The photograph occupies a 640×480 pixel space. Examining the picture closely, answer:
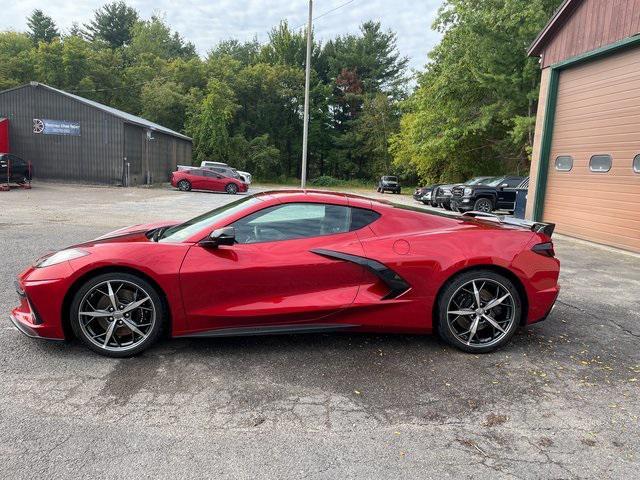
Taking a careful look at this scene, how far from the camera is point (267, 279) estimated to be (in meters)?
3.53

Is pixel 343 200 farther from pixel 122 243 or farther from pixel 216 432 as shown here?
pixel 216 432

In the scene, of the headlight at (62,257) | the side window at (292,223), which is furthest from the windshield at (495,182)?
the headlight at (62,257)

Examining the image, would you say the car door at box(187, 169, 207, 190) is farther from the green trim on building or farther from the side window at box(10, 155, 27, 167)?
the green trim on building

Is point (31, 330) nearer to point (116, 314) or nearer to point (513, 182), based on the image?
point (116, 314)

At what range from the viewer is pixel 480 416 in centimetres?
287

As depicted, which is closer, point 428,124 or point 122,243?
point 122,243

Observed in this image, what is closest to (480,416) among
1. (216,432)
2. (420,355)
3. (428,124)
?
(420,355)

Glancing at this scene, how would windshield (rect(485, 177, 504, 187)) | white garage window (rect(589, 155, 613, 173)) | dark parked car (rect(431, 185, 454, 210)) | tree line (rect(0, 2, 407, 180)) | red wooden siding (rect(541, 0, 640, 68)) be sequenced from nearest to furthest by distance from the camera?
red wooden siding (rect(541, 0, 640, 68))
white garage window (rect(589, 155, 613, 173))
windshield (rect(485, 177, 504, 187))
dark parked car (rect(431, 185, 454, 210))
tree line (rect(0, 2, 407, 180))

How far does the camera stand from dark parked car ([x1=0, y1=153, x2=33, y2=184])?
1989 centimetres

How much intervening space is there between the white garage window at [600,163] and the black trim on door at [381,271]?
933 centimetres

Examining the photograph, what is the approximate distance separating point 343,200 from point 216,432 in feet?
6.86

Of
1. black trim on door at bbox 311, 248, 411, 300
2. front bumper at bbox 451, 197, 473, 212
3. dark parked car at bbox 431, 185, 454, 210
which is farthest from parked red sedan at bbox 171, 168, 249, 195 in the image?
black trim on door at bbox 311, 248, 411, 300

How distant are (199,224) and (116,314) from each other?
3.15ft

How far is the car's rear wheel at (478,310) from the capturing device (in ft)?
12.3
